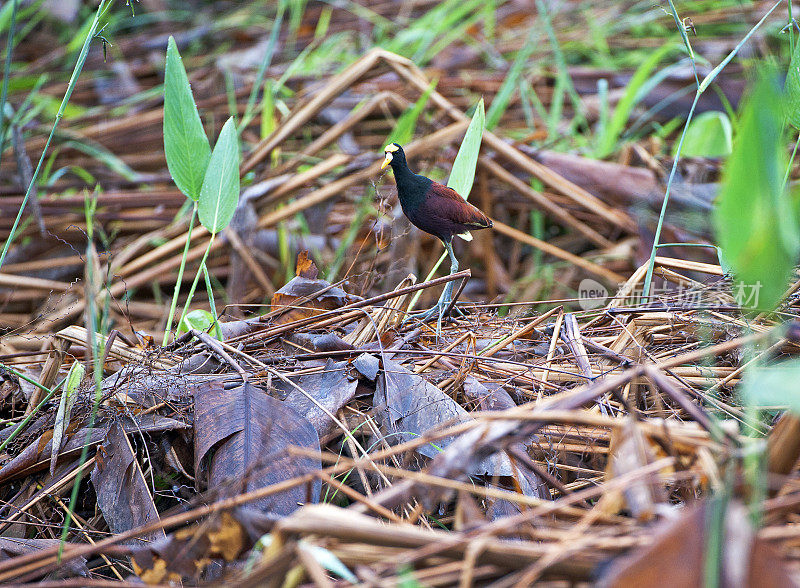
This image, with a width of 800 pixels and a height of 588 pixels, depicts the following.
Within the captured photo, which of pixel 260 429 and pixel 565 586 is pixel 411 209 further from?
pixel 565 586

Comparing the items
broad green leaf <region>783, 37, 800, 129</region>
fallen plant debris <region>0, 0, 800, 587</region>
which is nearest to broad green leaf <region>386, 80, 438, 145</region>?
fallen plant debris <region>0, 0, 800, 587</region>

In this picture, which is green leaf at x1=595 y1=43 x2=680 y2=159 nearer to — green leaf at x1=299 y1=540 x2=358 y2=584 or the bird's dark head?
the bird's dark head

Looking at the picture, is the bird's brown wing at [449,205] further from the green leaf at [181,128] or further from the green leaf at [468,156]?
the green leaf at [181,128]

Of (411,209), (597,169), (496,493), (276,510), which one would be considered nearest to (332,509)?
(496,493)

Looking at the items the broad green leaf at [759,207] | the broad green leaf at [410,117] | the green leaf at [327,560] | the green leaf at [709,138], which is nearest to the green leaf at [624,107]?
the green leaf at [709,138]

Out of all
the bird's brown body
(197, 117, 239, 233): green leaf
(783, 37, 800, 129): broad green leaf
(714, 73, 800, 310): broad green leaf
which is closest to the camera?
(714, 73, 800, 310): broad green leaf
